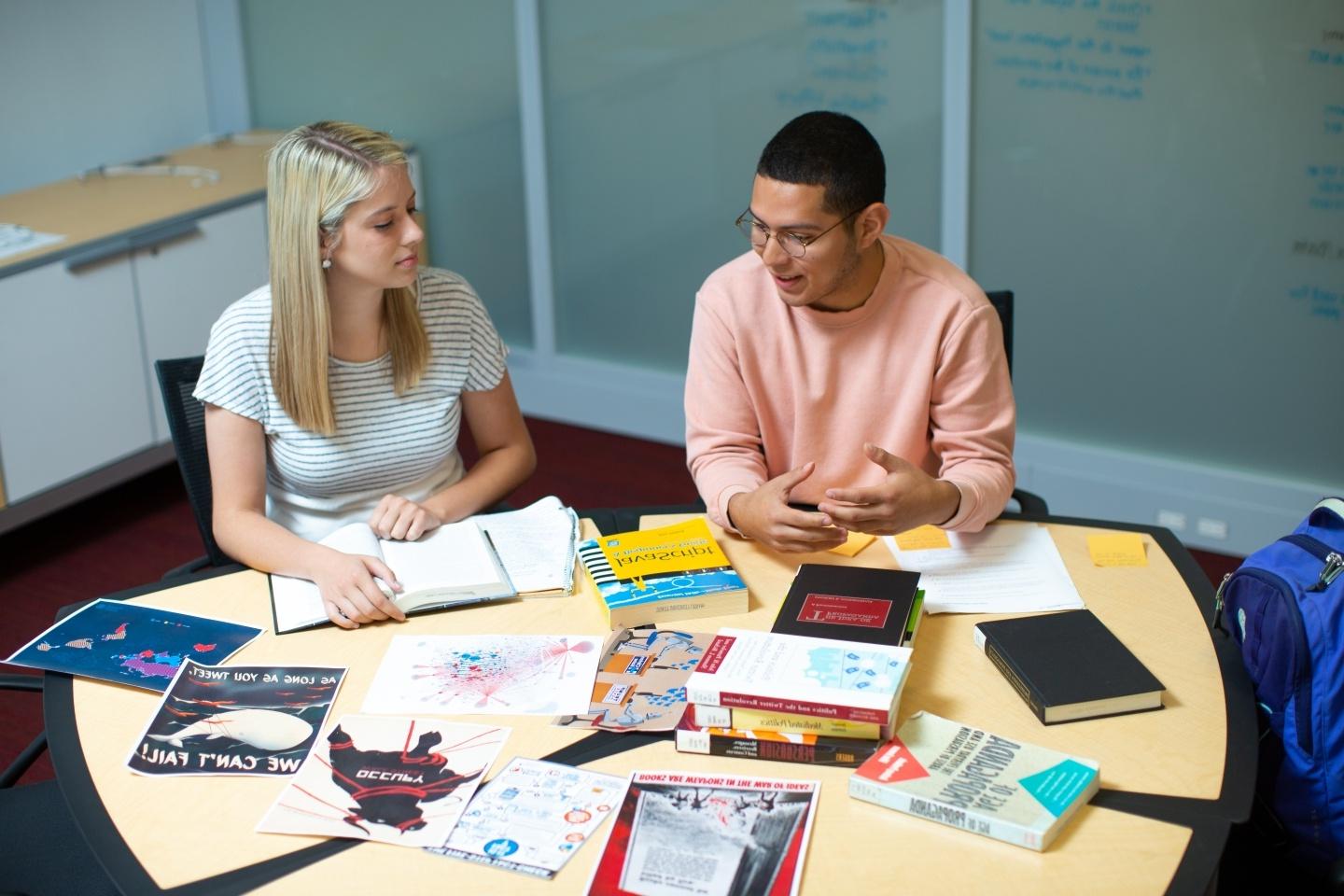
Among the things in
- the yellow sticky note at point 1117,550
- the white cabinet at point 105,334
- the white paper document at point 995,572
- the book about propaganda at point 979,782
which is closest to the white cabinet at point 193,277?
the white cabinet at point 105,334

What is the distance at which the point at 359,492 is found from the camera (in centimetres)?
254

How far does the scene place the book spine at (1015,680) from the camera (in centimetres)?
180

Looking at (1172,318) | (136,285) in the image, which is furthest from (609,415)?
(1172,318)

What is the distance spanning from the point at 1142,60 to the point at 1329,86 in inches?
17.0

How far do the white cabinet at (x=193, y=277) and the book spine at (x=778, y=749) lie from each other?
9.19ft

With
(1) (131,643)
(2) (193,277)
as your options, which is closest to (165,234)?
(2) (193,277)

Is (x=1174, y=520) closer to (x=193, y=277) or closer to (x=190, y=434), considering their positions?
(x=190, y=434)

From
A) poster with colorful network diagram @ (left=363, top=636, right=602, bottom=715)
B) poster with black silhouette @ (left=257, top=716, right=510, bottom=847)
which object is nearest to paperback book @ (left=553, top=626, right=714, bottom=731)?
poster with colorful network diagram @ (left=363, top=636, right=602, bottom=715)

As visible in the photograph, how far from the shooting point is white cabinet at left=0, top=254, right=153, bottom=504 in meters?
3.65

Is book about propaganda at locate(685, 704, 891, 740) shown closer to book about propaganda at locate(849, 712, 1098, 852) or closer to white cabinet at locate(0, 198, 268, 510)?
book about propaganda at locate(849, 712, 1098, 852)

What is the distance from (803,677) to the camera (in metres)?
1.75

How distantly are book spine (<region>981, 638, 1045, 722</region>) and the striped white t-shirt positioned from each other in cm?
109

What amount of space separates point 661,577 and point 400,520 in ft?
1.56

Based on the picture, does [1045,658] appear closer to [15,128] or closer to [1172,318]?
[1172,318]
